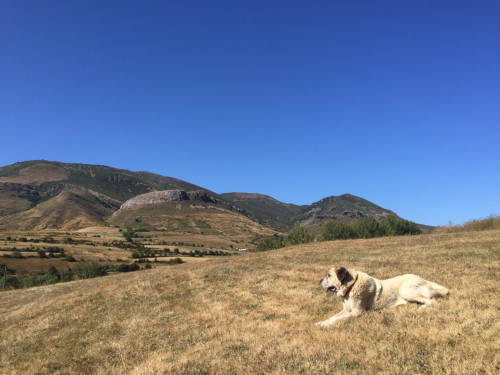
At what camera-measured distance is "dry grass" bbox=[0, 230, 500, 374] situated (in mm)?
7883

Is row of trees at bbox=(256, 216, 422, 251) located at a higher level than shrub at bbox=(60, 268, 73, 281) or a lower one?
higher

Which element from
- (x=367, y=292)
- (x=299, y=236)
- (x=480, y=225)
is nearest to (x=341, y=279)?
(x=367, y=292)

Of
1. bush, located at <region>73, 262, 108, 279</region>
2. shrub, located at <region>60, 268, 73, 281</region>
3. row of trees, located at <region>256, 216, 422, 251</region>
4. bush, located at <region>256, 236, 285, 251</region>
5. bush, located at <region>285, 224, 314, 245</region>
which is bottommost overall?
shrub, located at <region>60, 268, 73, 281</region>

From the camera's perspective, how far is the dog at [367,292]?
1124 centimetres

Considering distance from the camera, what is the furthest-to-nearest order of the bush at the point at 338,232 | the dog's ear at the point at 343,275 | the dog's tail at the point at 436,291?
the bush at the point at 338,232
the dog's tail at the point at 436,291
the dog's ear at the point at 343,275

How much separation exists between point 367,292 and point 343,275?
1.10m

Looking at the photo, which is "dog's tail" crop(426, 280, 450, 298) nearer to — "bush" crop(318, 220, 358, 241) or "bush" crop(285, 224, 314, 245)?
"bush" crop(318, 220, 358, 241)

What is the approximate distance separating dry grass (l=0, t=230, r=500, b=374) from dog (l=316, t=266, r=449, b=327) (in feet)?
1.92

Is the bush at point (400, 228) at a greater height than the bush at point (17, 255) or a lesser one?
greater

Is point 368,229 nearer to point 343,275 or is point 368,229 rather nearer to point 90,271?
point 90,271

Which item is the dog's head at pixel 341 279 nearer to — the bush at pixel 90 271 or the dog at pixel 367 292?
the dog at pixel 367 292

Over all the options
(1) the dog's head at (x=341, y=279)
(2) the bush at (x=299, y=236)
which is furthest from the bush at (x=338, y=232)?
(1) the dog's head at (x=341, y=279)

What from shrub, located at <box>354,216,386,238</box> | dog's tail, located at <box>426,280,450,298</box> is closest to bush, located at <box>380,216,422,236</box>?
shrub, located at <box>354,216,386,238</box>

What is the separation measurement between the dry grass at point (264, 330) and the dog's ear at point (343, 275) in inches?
55.0
